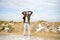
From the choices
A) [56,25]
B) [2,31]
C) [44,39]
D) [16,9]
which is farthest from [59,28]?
[2,31]

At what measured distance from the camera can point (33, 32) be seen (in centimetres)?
246

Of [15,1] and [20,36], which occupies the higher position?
[15,1]

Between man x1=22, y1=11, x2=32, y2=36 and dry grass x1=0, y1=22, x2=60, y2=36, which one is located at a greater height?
man x1=22, y1=11, x2=32, y2=36

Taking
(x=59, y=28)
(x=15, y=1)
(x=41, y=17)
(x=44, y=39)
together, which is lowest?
(x=44, y=39)

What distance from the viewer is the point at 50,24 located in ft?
8.07

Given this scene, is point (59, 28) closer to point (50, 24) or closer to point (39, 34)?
point (50, 24)

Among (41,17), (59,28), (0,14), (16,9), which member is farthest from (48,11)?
(0,14)

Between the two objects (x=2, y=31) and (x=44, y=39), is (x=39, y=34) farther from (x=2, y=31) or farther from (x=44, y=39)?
(x=2, y=31)

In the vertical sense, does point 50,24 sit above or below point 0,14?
below

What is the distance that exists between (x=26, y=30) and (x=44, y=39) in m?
0.29

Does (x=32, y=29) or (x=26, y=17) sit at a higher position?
(x=26, y=17)

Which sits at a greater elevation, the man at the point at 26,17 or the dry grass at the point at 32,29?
the man at the point at 26,17

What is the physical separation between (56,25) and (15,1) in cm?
70

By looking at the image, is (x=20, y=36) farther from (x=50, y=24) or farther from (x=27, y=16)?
(x=50, y=24)
